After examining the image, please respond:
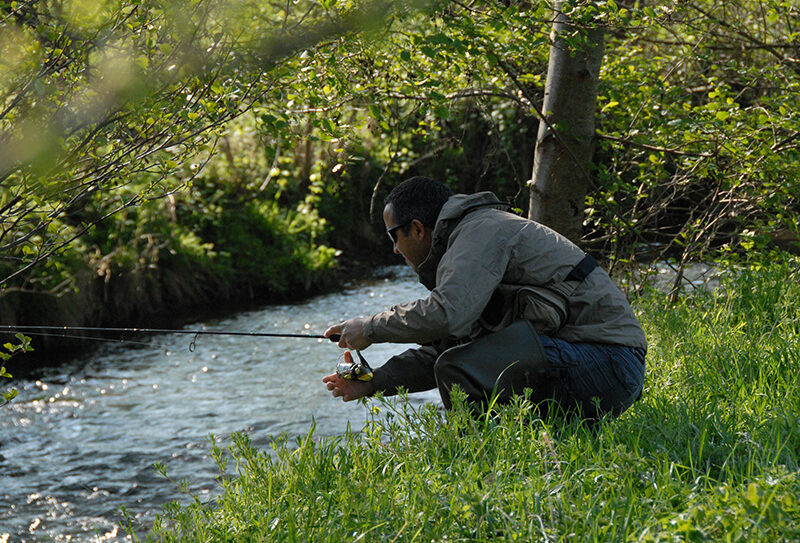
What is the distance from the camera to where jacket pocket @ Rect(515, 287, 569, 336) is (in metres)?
3.48

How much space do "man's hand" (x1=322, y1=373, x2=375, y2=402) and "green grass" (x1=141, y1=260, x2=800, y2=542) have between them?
0.30m

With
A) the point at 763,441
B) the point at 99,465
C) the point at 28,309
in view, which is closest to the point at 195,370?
the point at 28,309

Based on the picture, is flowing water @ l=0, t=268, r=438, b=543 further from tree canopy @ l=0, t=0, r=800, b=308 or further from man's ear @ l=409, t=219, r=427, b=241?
man's ear @ l=409, t=219, r=427, b=241

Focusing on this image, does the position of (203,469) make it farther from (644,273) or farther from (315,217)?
(315,217)

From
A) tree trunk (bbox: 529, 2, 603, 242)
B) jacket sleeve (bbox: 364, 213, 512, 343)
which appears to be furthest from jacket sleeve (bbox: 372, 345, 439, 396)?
tree trunk (bbox: 529, 2, 603, 242)

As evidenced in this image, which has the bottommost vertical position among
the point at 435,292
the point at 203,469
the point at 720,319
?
the point at 203,469

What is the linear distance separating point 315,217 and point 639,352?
901cm

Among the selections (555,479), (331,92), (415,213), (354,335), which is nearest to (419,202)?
(415,213)

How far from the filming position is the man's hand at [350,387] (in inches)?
149

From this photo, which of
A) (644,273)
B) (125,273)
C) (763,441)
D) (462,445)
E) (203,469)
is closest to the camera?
(763,441)

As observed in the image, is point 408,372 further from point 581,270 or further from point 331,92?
point 331,92

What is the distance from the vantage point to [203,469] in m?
5.95

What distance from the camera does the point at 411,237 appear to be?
12.3 ft

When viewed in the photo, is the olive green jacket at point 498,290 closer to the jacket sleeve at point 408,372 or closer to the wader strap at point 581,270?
the wader strap at point 581,270
